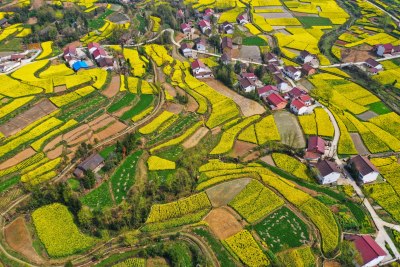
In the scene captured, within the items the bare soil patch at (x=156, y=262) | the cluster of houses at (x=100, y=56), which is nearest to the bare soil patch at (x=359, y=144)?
the bare soil patch at (x=156, y=262)

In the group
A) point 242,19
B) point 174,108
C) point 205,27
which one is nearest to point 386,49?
point 242,19

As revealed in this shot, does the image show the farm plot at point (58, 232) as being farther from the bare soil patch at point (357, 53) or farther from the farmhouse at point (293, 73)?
the bare soil patch at point (357, 53)

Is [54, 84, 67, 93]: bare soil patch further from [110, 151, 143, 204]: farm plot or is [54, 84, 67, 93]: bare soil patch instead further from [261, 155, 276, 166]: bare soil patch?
[261, 155, 276, 166]: bare soil patch

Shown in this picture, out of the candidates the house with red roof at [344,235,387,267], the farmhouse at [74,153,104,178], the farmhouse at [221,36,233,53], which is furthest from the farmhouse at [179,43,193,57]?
the house with red roof at [344,235,387,267]

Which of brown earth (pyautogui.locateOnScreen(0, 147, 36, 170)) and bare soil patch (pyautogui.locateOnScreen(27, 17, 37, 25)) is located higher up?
bare soil patch (pyautogui.locateOnScreen(27, 17, 37, 25))

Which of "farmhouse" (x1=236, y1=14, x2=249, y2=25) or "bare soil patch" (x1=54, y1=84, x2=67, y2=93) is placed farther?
"farmhouse" (x1=236, y1=14, x2=249, y2=25)

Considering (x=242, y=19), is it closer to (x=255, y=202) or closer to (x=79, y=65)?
(x=79, y=65)
